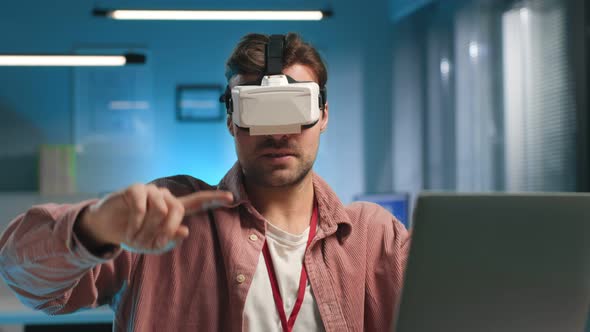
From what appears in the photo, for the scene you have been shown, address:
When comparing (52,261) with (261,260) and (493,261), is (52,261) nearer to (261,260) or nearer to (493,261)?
(261,260)

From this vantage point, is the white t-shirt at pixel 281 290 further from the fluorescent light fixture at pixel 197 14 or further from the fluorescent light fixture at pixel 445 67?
the fluorescent light fixture at pixel 445 67

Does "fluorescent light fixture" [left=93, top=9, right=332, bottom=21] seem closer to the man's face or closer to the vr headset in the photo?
the man's face

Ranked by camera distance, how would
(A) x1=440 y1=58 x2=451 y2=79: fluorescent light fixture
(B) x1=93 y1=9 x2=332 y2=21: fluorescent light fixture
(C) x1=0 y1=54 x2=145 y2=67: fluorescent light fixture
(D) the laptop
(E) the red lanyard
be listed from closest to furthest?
(D) the laptop → (E) the red lanyard → (B) x1=93 y1=9 x2=332 y2=21: fluorescent light fixture → (C) x1=0 y1=54 x2=145 y2=67: fluorescent light fixture → (A) x1=440 y1=58 x2=451 y2=79: fluorescent light fixture

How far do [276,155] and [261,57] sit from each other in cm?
20

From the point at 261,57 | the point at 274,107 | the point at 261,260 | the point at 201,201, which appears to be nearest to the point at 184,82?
the point at 261,57

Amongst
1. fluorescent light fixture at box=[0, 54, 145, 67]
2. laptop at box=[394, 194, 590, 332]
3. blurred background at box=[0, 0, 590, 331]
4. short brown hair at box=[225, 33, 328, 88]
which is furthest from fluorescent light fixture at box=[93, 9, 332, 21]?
laptop at box=[394, 194, 590, 332]

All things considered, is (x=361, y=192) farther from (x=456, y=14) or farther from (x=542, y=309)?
(x=542, y=309)

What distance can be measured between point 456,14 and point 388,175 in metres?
1.35

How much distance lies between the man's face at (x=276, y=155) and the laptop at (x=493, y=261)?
57 cm

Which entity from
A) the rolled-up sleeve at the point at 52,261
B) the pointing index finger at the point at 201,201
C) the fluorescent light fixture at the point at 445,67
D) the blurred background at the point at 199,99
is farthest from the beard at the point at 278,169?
the fluorescent light fixture at the point at 445,67

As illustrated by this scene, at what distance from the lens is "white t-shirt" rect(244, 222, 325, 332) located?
1328mm

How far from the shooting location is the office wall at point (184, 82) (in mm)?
5074

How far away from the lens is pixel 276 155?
1.38 m

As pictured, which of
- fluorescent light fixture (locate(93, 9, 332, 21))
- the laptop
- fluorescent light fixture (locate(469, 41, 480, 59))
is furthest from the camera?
fluorescent light fixture (locate(469, 41, 480, 59))
